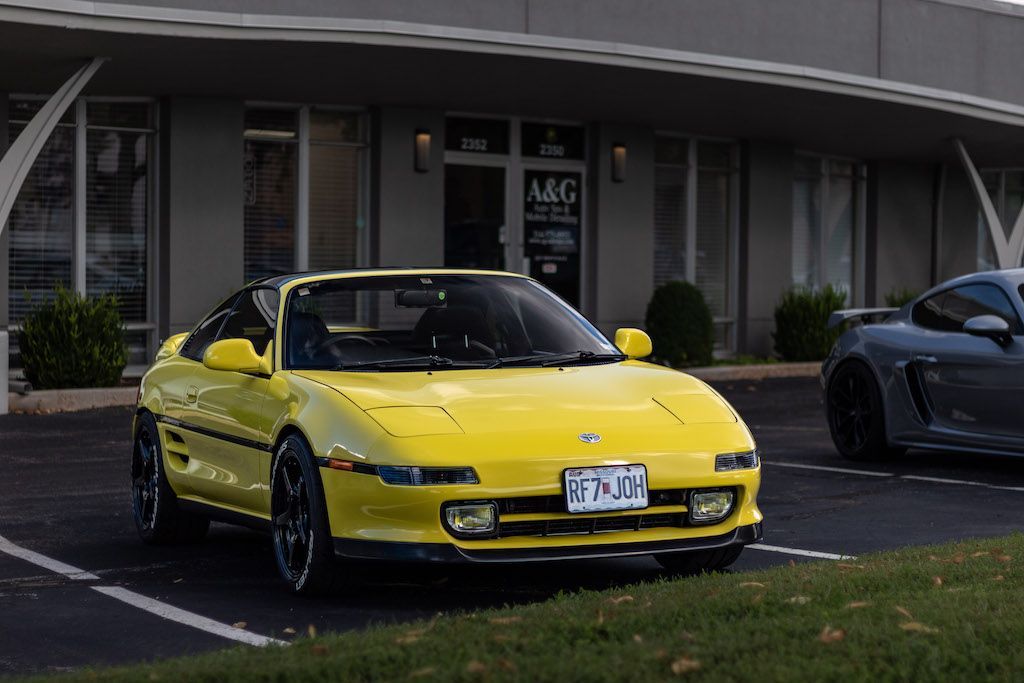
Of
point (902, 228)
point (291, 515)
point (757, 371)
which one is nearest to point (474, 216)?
point (757, 371)

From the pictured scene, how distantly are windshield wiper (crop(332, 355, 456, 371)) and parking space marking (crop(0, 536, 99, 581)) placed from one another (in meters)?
1.52

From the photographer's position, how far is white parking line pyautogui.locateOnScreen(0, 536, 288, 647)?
6095mm

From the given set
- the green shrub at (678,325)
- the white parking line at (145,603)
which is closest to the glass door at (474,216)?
the green shrub at (678,325)

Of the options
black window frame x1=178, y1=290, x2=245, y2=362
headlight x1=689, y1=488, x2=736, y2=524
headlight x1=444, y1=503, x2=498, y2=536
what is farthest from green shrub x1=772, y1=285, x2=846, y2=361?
headlight x1=444, y1=503, x2=498, y2=536

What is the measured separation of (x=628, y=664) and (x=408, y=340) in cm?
326

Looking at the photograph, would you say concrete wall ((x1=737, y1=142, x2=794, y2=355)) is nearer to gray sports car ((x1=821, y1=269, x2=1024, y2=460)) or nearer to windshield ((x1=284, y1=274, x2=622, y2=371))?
gray sports car ((x1=821, y1=269, x2=1024, y2=460))

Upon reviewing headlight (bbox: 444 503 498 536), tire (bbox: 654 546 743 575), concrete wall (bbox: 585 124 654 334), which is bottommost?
tire (bbox: 654 546 743 575)

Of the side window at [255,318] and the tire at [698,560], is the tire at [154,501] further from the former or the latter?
the tire at [698,560]

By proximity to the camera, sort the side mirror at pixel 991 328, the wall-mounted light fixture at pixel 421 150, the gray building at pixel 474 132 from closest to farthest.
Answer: the side mirror at pixel 991 328
the gray building at pixel 474 132
the wall-mounted light fixture at pixel 421 150

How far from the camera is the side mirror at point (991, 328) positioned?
1075 cm

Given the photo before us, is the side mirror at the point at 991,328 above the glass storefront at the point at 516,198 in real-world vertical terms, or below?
below

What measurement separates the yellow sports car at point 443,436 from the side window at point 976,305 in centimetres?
407

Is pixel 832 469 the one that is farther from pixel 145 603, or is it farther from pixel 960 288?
pixel 145 603

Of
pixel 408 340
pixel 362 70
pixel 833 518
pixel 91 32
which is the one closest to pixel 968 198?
pixel 362 70
